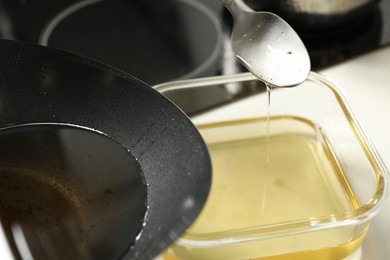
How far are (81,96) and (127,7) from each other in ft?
1.09

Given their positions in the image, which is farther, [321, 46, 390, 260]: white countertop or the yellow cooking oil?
[321, 46, 390, 260]: white countertop

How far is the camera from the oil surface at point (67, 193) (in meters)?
0.46

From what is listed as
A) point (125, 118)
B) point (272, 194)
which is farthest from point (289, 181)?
point (125, 118)

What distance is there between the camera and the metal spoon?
0.54 m

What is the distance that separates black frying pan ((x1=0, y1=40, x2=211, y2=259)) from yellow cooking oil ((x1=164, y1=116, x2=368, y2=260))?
0.14ft

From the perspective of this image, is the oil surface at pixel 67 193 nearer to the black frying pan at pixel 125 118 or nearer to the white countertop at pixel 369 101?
the black frying pan at pixel 125 118

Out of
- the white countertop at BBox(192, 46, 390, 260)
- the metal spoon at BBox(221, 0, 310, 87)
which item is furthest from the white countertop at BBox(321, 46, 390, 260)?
the metal spoon at BBox(221, 0, 310, 87)

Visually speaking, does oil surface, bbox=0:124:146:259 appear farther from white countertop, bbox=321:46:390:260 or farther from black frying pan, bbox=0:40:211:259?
white countertop, bbox=321:46:390:260

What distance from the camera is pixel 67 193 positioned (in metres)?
0.51

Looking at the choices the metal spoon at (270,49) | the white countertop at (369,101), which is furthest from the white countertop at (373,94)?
the metal spoon at (270,49)

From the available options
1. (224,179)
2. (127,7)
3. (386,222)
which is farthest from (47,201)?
(127,7)

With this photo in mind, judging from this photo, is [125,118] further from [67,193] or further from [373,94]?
[373,94]

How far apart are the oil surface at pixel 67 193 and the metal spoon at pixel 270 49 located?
134 mm

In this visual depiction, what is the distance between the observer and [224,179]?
58 centimetres
